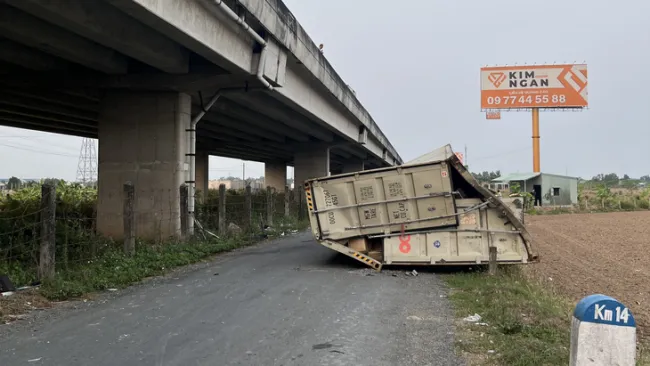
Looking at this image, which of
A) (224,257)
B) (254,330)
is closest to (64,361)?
(254,330)

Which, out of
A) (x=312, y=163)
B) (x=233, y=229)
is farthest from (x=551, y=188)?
(x=233, y=229)

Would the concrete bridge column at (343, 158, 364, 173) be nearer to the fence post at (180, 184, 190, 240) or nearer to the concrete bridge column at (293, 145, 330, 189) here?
the concrete bridge column at (293, 145, 330, 189)

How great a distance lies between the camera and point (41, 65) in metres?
13.0

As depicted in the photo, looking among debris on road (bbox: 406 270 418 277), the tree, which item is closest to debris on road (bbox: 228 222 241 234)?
debris on road (bbox: 406 270 418 277)

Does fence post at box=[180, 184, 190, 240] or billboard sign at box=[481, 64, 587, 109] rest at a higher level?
billboard sign at box=[481, 64, 587, 109]

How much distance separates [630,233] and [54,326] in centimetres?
2694

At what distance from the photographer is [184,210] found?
14.3 metres

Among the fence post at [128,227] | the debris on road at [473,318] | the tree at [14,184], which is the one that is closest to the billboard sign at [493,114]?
the tree at [14,184]

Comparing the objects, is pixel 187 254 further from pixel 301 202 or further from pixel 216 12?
pixel 301 202

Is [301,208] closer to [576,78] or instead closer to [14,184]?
[14,184]

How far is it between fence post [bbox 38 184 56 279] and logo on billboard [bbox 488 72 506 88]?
171 ft

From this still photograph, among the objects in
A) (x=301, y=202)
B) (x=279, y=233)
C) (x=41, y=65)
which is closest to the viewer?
(x=41, y=65)

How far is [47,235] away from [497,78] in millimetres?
52683

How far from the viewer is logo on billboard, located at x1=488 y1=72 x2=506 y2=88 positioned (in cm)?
5456
